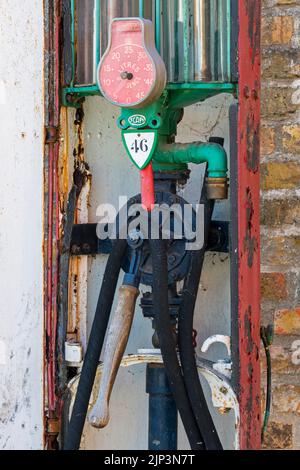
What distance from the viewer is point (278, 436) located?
206 cm

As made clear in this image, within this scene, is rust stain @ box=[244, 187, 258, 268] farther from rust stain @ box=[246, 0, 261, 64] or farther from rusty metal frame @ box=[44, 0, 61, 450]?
rusty metal frame @ box=[44, 0, 61, 450]

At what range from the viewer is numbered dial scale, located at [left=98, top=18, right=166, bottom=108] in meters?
1.49

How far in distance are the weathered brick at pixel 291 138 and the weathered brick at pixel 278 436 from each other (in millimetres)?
584

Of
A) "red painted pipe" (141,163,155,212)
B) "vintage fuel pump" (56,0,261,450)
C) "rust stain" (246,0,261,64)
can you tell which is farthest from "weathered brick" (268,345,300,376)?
"rust stain" (246,0,261,64)

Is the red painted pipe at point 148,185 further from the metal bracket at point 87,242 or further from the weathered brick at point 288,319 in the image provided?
the weathered brick at point 288,319

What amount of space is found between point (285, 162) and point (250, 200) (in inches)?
21.1

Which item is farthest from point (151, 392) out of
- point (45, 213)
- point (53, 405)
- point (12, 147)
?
point (12, 147)

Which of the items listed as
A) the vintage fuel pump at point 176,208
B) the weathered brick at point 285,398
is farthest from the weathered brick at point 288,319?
the vintage fuel pump at point 176,208

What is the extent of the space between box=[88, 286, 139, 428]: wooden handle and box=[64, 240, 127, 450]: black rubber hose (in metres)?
0.02

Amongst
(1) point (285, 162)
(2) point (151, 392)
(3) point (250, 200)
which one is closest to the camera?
(3) point (250, 200)

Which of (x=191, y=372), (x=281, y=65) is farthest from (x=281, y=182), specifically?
(x=191, y=372)

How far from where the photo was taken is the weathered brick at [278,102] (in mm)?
2025

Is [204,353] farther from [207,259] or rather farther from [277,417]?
[277,417]

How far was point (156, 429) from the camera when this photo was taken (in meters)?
1.68
